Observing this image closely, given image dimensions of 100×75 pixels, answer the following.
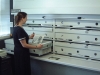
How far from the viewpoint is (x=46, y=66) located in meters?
2.39

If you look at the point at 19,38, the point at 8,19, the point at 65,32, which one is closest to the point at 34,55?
the point at 19,38

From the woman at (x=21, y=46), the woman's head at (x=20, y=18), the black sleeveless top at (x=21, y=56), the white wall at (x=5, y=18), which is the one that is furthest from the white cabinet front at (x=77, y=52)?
the white wall at (x=5, y=18)

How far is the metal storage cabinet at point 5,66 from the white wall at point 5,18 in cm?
75

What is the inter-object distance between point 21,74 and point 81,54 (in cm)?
91

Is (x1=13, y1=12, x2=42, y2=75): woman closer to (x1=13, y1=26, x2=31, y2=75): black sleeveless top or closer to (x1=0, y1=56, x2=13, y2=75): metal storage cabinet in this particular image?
(x1=13, y1=26, x2=31, y2=75): black sleeveless top

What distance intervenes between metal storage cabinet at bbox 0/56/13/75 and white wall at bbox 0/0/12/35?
0.75 meters

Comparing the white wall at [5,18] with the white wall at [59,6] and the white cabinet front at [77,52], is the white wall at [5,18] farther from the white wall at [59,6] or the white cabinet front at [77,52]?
the white cabinet front at [77,52]

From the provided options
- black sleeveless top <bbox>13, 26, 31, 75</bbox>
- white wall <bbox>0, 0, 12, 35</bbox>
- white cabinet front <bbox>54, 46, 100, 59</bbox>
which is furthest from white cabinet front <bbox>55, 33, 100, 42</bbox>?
white wall <bbox>0, 0, 12, 35</bbox>

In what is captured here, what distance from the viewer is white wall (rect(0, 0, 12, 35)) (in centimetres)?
295

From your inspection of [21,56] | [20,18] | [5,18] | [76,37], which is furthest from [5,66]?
[76,37]

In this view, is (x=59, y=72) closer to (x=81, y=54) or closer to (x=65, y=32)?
(x=81, y=54)

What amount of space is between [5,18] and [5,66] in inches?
40.7

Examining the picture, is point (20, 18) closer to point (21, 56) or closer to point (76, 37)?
point (21, 56)

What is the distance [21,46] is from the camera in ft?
7.03
